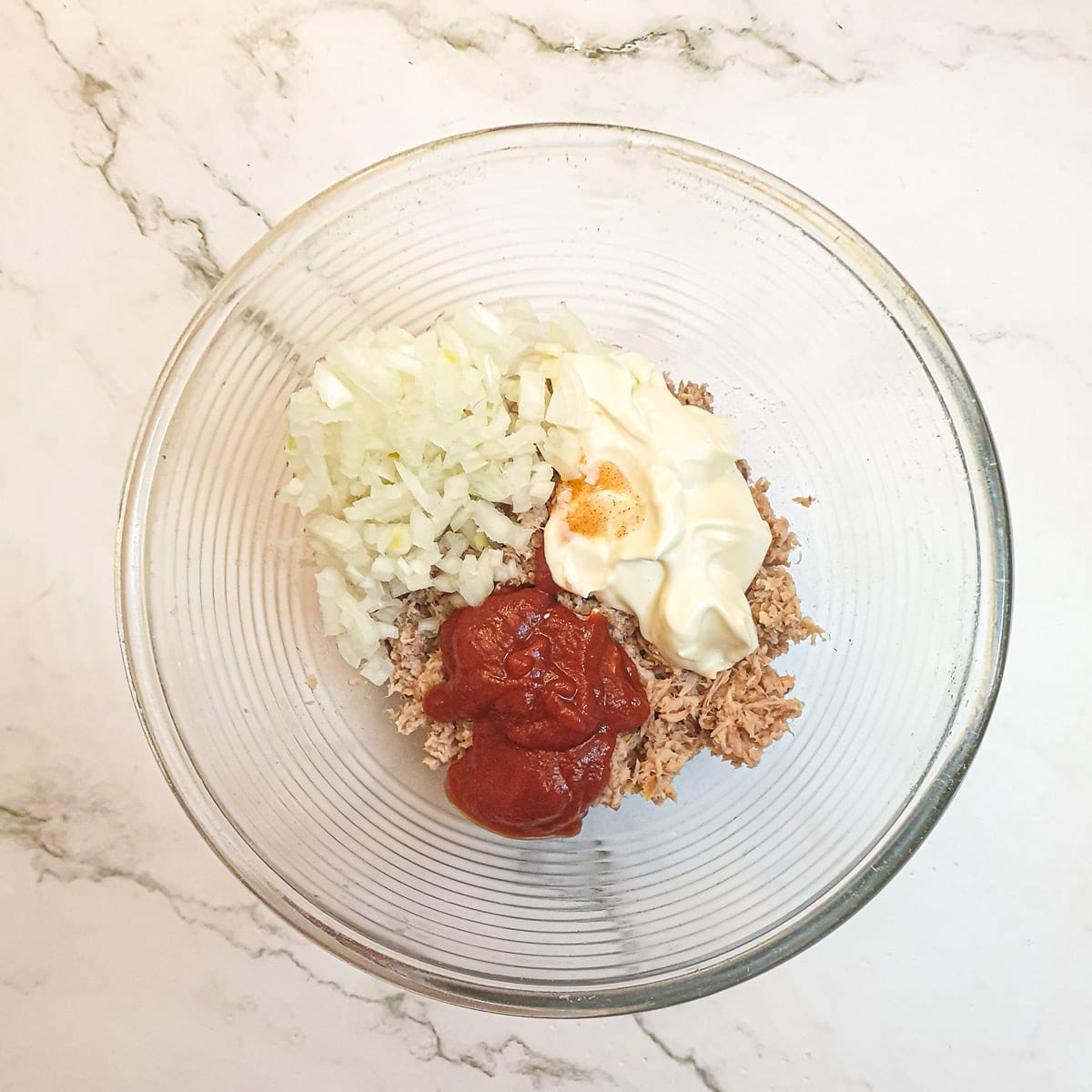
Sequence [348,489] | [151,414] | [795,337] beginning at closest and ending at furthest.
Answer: [348,489]
[151,414]
[795,337]

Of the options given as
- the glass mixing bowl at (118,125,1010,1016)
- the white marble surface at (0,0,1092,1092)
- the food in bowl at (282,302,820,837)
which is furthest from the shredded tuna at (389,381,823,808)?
the white marble surface at (0,0,1092,1092)

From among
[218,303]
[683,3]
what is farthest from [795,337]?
[218,303]

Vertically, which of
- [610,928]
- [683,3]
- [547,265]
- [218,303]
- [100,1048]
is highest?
[683,3]

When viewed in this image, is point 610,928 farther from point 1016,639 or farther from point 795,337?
point 795,337

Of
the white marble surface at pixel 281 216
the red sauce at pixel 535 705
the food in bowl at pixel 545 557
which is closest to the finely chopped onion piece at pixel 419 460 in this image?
the food in bowl at pixel 545 557

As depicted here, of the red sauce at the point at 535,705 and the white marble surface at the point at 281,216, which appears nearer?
the red sauce at the point at 535,705

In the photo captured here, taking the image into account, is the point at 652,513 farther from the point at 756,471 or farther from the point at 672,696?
the point at 756,471

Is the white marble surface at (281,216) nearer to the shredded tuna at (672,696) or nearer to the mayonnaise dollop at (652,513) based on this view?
the shredded tuna at (672,696)
